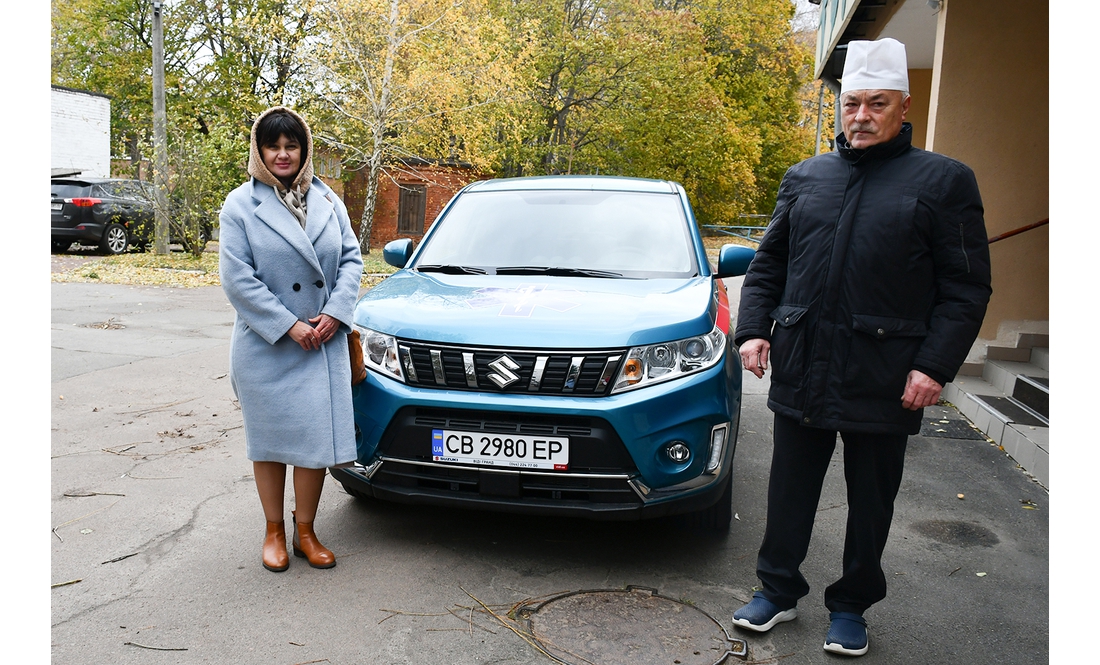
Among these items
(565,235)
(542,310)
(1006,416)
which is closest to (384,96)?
(565,235)

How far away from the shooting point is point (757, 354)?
311 cm

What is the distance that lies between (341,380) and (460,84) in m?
18.7

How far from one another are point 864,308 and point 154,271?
49.5 ft

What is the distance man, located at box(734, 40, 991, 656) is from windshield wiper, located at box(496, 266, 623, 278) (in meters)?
1.28

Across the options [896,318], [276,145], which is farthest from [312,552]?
[896,318]

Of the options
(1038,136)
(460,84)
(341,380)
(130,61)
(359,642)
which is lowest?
(359,642)

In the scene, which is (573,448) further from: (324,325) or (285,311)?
(285,311)

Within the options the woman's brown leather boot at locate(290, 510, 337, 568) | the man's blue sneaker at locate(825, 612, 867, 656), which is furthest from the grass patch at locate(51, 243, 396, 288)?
the man's blue sneaker at locate(825, 612, 867, 656)

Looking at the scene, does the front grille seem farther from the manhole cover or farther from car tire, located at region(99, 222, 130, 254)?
car tire, located at region(99, 222, 130, 254)

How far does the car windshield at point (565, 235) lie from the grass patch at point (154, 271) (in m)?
9.50

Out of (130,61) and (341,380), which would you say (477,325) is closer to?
(341,380)

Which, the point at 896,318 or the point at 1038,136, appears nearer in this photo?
the point at 896,318

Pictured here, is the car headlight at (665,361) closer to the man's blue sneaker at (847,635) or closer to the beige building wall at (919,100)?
the man's blue sneaker at (847,635)

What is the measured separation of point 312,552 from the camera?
12.0ft
